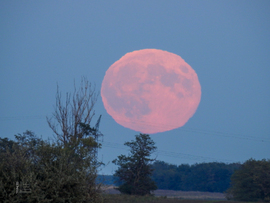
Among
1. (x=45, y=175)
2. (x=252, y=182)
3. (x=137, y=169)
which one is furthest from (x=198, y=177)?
(x=45, y=175)

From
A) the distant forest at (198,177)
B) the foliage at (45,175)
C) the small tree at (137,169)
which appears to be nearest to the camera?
the foliage at (45,175)

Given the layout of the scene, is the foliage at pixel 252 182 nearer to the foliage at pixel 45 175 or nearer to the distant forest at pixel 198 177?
the distant forest at pixel 198 177

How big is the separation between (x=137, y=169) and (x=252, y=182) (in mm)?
21298

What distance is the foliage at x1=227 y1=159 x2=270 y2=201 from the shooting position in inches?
1889

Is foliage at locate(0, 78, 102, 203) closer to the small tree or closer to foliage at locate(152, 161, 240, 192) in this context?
the small tree

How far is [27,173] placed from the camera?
9.12 metres

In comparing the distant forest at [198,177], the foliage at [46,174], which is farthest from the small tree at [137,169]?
the distant forest at [198,177]

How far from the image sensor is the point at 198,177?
96.8 meters

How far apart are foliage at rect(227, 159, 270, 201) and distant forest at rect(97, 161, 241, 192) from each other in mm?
40707

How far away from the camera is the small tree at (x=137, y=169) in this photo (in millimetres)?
46594

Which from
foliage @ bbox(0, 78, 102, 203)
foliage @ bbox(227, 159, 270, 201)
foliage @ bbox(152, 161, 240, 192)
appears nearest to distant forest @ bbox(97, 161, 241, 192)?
foliage @ bbox(152, 161, 240, 192)

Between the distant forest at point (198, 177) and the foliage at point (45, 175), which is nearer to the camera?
the foliage at point (45, 175)

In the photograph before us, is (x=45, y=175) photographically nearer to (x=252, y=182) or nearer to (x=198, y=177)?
(x=252, y=182)

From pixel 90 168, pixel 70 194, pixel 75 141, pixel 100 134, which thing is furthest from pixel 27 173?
pixel 100 134
